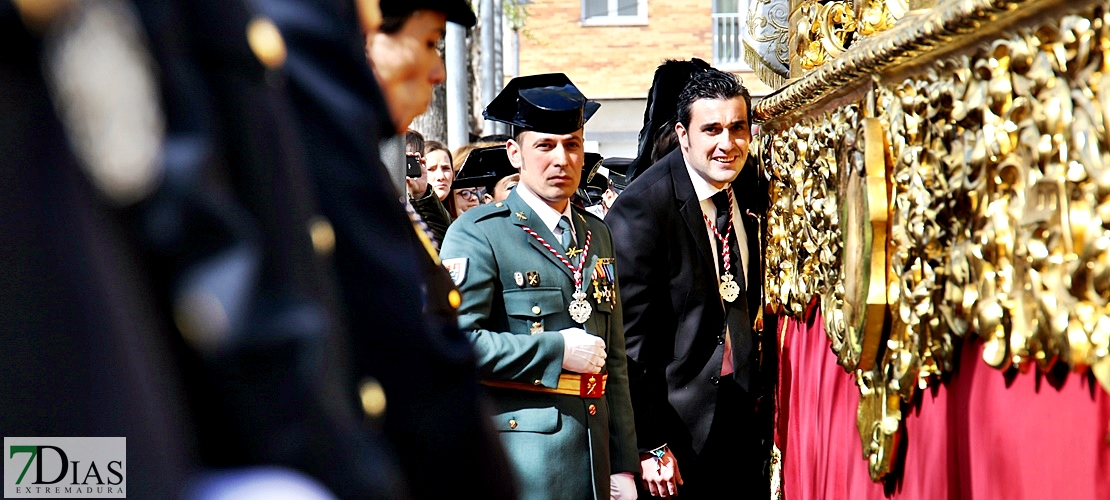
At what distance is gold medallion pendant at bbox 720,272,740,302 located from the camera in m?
3.90

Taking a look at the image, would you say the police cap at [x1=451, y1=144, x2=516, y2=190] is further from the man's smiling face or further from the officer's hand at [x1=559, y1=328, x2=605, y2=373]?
the officer's hand at [x1=559, y1=328, x2=605, y2=373]

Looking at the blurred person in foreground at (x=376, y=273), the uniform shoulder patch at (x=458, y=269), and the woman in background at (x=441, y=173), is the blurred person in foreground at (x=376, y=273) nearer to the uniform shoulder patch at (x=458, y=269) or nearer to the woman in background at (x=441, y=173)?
the uniform shoulder patch at (x=458, y=269)

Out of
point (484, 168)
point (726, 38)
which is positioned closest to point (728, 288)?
point (484, 168)

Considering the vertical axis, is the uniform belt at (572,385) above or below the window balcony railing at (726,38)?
below

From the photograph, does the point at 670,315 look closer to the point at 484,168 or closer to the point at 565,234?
the point at 565,234

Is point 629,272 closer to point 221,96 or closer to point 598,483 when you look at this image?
point 598,483

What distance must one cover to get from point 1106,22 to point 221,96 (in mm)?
890

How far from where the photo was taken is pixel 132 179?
0.75 meters

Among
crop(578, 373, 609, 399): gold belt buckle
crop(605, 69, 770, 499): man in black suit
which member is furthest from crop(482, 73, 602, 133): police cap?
crop(578, 373, 609, 399): gold belt buckle

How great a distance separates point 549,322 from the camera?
10.7 feet

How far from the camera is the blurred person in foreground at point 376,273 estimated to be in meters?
0.90

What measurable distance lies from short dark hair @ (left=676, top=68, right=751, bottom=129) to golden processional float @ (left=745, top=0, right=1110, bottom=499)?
3.80 feet

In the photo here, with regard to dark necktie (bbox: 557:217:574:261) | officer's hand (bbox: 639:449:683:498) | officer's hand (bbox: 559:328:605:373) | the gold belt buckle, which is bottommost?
officer's hand (bbox: 639:449:683:498)

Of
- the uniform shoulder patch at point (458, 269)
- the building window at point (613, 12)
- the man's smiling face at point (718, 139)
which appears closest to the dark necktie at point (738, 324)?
the man's smiling face at point (718, 139)
